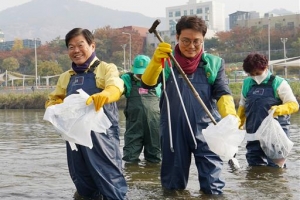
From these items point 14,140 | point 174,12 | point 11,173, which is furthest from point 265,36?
point 174,12

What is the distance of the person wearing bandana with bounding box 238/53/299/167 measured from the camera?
588 centimetres

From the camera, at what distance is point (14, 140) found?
1038 centimetres

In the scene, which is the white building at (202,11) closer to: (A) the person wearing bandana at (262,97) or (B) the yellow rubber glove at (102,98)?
(A) the person wearing bandana at (262,97)

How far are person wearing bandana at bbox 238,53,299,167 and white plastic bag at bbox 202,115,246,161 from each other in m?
1.77

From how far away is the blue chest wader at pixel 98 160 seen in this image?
3.99 metres

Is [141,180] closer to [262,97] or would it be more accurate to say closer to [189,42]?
[262,97]

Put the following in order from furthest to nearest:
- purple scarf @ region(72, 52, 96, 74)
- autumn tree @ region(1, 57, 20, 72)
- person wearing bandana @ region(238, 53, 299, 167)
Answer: autumn tree @ region(1, 57, 20, 72)
person wearing bandana @ region(238, 53, 299, 167)
purple scarf @ region(72, 52, 96, 74)

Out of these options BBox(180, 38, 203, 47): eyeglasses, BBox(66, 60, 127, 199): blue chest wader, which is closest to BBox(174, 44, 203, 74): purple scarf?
BBox(180, 38, 203, 47): eyeglasses

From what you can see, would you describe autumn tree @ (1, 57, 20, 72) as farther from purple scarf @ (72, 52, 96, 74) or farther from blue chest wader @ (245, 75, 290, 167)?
purple scarf @ (72, 52, 96, 74)

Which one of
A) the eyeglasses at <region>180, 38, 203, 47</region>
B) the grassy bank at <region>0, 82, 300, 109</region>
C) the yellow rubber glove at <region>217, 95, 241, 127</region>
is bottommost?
the grassy bank at <region>0, 82, 300, 109</region>

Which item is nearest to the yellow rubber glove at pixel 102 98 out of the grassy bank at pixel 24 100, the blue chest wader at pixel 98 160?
the blue chest wader at pixel 98 160

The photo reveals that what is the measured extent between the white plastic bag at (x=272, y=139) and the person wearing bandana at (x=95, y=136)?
2.23 metres

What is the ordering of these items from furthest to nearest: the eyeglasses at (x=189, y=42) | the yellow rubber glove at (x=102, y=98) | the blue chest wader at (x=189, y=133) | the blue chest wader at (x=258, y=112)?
the blue chest wader at (x=258, y=112) < the blue chest wader at (x=189, y=133) < the eyeglasses at (x=189, y=42) < the yellow rubber glove at (x=102, y=98)

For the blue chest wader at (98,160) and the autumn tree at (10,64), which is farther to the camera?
the autumn tree at (10,64)
